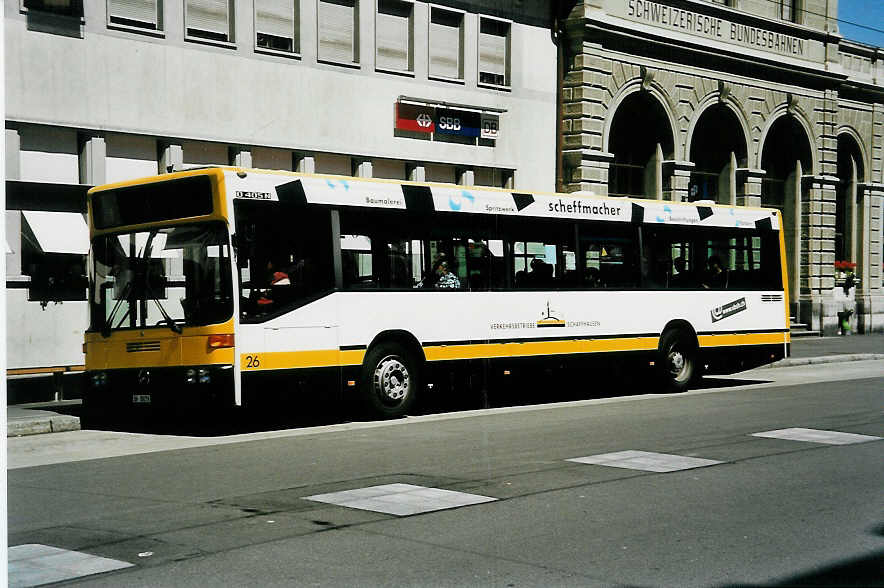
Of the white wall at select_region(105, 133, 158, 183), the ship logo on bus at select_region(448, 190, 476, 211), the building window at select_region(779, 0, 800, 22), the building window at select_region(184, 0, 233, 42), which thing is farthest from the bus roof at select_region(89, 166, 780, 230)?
the building window at select_region(779, 0, 800, 22)

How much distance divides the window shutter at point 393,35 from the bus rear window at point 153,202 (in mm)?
10951

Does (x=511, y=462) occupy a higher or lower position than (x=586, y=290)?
lower

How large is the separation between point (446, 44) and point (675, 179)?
8586mm

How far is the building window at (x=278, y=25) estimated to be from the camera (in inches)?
901

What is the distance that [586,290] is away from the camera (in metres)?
18.3

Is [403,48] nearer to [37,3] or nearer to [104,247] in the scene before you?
[37,3]

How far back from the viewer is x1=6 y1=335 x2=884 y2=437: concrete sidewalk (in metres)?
14.5

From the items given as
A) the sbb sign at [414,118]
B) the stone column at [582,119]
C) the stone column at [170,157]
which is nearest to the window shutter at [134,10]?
the stone column at [170,157]

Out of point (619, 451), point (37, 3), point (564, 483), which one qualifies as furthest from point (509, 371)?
point (37, 3)

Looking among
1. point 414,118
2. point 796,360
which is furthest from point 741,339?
point 414,118

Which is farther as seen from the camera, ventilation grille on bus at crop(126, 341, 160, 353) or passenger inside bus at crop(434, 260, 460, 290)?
passenger inside bus at crop(434, 260, 460, 290)

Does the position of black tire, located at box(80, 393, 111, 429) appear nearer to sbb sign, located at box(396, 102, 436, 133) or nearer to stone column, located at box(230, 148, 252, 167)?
stone column, located at box(230, 148, 252, 167)

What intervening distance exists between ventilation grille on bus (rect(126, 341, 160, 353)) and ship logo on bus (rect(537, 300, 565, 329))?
5.85 m

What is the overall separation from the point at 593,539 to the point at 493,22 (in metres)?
21.7
